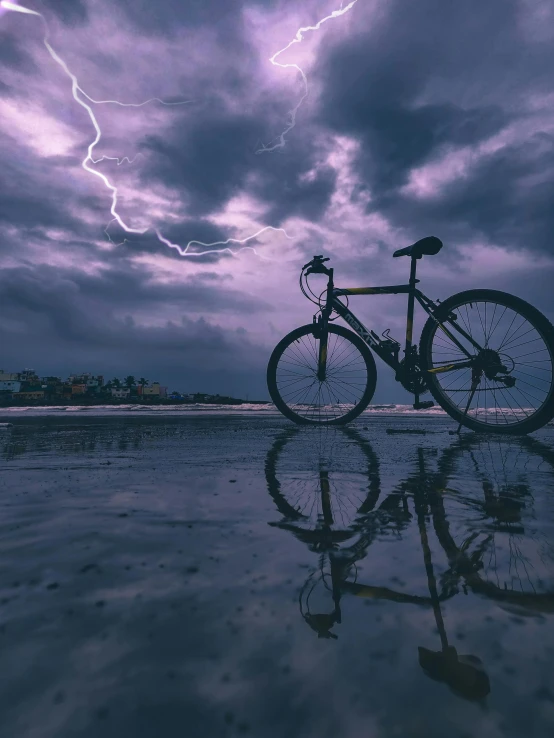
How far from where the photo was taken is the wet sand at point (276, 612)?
606 millimetres

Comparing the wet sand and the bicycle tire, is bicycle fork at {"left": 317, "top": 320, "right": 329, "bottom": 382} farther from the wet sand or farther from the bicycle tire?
the wet sand

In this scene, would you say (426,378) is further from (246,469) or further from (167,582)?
(167,582)

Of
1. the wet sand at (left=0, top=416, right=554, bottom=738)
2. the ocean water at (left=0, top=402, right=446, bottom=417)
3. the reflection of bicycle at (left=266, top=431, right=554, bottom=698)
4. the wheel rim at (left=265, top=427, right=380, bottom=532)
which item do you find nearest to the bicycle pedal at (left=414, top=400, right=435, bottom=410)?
the wheel rim at (left=265, top=427, right=380, bottom=532)

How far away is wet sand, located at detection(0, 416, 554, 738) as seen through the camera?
23.9 inches

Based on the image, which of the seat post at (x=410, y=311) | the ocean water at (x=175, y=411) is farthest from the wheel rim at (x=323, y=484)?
the ocean water at (x=175, y=411)

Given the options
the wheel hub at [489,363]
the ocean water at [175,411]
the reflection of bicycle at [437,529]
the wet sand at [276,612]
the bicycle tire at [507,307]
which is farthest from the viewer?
the ocean water at [175,411]

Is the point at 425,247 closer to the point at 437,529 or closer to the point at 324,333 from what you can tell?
the point at 324,333

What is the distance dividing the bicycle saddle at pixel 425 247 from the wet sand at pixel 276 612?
3619mm

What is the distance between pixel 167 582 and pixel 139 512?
2.02ft

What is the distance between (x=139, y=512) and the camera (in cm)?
157

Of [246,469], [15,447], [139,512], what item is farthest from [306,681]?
[15,447]

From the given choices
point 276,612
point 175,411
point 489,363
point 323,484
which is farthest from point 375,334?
point 175,411

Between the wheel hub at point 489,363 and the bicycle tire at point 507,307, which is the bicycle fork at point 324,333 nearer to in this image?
the bicycle tire at point 507,307

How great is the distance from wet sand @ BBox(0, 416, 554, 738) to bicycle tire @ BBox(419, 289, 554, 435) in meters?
2.62
